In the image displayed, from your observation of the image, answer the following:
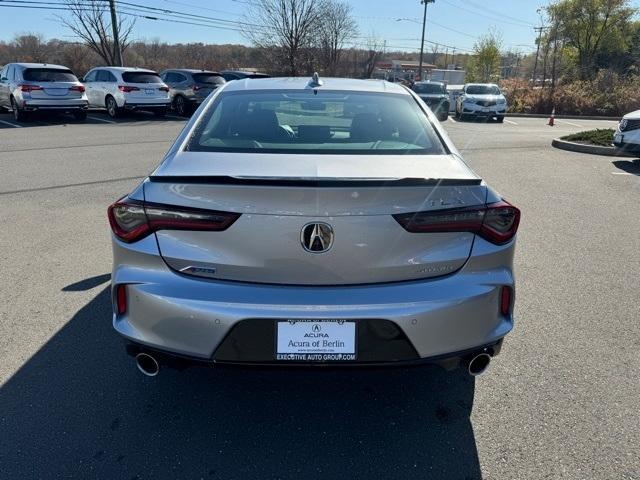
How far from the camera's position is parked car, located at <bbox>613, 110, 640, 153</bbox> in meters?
10.1

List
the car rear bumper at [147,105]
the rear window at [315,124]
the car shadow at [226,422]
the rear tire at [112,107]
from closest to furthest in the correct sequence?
1. the car shadow at [226,422]
2. the rear window at [315,124]
3. the car rear bumper at [147,105]
4. the rear tire at [112,107]

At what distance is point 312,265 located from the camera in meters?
2.18

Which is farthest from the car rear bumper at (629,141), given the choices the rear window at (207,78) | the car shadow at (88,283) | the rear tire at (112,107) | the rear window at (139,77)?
the rear tire at (112,107)

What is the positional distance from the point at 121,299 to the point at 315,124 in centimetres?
160

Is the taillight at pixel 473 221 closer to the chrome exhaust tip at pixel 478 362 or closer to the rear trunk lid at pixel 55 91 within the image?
the chrome exhaust tip at pixel 478 362

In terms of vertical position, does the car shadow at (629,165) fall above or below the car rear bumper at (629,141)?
below

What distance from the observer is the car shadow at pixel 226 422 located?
2.32 meters

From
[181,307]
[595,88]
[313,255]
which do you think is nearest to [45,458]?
[181,307]

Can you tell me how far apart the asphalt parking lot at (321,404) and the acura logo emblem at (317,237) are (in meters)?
0.55

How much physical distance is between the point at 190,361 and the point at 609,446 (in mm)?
1986

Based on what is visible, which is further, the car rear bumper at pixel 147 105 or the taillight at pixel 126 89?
the car rear bumper at pixel 147 105

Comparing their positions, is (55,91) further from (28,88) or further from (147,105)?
(147,105)

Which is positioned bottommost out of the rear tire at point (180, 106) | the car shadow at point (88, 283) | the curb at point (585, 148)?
the car shadow at point (88, 283)

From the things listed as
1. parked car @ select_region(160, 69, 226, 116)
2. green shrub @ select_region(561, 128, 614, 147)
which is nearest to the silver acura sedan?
green shrub @ select_region(561, 128, 614, 147)
